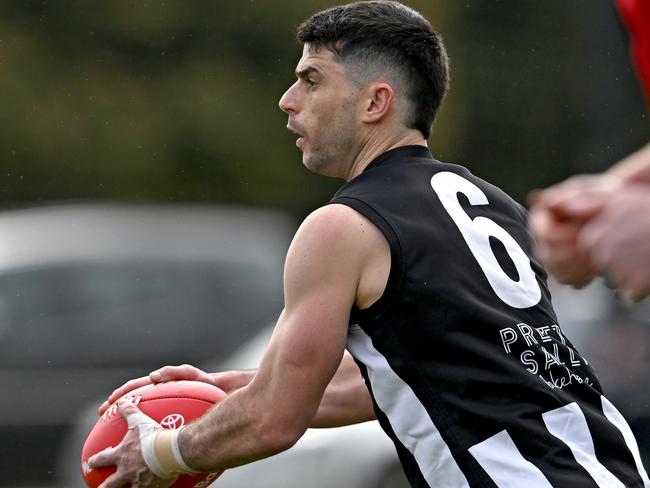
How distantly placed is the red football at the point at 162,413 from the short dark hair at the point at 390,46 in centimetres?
115

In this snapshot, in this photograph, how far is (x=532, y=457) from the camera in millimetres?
4301

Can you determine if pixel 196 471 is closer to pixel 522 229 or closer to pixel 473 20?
pixel 522 229

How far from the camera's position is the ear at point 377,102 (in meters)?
4.90

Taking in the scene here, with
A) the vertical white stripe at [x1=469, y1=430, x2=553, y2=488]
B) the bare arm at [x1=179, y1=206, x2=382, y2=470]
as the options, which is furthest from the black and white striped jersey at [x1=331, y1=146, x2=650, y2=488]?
the bare arm at [x1=179, y1=206, x2=382, y2=470]

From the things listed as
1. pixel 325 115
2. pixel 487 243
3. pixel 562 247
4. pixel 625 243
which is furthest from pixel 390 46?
pixel 625 243

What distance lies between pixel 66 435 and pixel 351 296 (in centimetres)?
644

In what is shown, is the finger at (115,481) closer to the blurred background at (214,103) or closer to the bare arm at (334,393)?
the bare arm at (334,393)

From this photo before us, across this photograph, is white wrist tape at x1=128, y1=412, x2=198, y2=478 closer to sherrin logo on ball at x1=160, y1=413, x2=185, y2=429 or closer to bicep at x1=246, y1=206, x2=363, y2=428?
sherrin logo on ball at x1=160, y1=413, x2=185, y2=429

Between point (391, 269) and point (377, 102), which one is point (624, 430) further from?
point (377, 102)

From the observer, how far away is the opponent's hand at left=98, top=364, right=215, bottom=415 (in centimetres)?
510

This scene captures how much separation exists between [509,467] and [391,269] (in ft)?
2.16

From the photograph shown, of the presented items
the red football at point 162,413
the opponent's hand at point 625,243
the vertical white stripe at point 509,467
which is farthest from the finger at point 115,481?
the opponent's hand at point 625,243

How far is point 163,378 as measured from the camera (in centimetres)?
513

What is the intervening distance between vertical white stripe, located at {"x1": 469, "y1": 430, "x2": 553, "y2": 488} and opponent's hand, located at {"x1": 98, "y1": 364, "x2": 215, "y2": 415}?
127 cm
